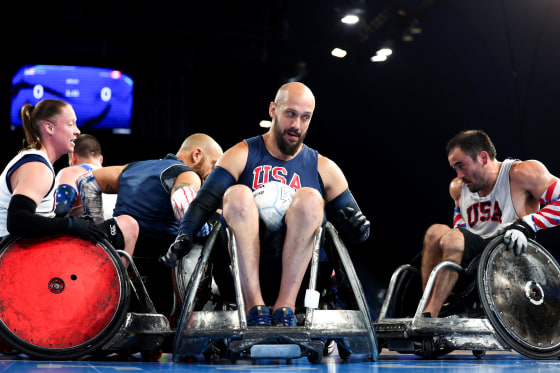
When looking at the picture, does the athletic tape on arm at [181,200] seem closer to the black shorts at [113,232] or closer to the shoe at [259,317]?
the black shorts at [113,232]

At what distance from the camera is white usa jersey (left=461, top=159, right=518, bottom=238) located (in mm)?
3627

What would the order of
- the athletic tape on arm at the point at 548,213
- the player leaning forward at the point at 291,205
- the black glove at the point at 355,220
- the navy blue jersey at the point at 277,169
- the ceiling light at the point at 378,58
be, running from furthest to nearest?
the ceiling light at the point at 378,58, the athletic tape on arm at the point at 548,213, the navy blue jersey at the point at 277,169, the black glove at the point at 355,220, the player leaning forward at the point at 291,205

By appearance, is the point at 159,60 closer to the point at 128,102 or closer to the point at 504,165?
the point at 128,102

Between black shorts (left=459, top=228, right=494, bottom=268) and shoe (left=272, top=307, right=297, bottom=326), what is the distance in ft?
4.30

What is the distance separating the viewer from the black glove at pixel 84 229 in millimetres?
2691

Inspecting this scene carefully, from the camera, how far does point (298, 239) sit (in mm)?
2578

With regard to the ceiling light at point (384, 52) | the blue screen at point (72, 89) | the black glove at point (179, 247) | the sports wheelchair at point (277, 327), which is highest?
the ceiling light at point (384, 52)

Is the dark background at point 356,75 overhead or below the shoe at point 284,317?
overhead

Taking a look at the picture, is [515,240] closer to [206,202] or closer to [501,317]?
[501,317]

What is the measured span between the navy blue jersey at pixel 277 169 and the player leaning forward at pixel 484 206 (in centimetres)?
97

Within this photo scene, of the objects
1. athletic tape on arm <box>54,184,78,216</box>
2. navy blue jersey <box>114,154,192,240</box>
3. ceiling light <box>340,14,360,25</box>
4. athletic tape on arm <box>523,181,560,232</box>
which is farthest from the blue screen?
athletic tape on arm <box>523,181,560,232</box>

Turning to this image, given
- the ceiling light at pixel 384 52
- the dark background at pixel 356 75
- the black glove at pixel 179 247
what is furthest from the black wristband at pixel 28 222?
the ceiling light at pixel 384 52

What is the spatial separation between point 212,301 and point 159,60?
18.4 ft

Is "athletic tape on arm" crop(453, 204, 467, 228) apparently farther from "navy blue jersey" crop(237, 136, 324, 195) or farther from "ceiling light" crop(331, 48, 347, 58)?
"ceiling light" crop(331, 48, 347, 58)
